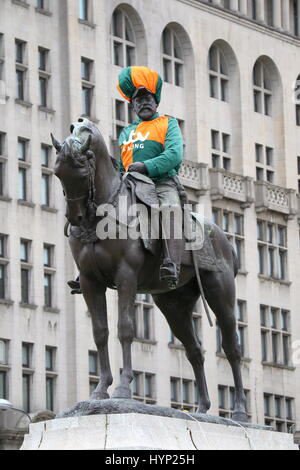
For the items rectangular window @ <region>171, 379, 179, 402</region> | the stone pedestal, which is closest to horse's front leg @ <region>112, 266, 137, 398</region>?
the stone pedestal

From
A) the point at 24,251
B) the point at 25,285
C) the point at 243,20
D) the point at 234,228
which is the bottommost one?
the point at 25,285

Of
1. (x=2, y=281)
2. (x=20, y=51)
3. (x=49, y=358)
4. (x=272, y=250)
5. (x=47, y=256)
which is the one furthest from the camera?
(x=272, y=250)

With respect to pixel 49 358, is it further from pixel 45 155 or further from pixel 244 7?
pixel 244 7

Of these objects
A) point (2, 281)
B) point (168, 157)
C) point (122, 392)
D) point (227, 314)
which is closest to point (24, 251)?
point (2, 281)

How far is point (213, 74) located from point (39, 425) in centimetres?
5530

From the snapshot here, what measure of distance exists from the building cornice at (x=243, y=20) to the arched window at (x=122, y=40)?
3384mm

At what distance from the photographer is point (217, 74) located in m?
79.4

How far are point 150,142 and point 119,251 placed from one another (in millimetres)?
2133

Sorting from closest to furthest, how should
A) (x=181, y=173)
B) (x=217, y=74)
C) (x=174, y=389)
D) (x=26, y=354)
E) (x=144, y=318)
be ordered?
(x=26, y=354), (x=144, y=318), (x=174, y=389), (x=181, y=173), (x=217, y=74)

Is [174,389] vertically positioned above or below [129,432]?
above

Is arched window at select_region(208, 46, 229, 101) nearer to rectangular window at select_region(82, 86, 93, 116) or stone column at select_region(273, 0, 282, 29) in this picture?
stone column at select_region(273, 0, 282, 29)

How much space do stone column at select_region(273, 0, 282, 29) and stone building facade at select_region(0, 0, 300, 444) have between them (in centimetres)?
7

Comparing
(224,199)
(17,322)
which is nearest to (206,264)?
(17,322)

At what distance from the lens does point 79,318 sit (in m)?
68.5
